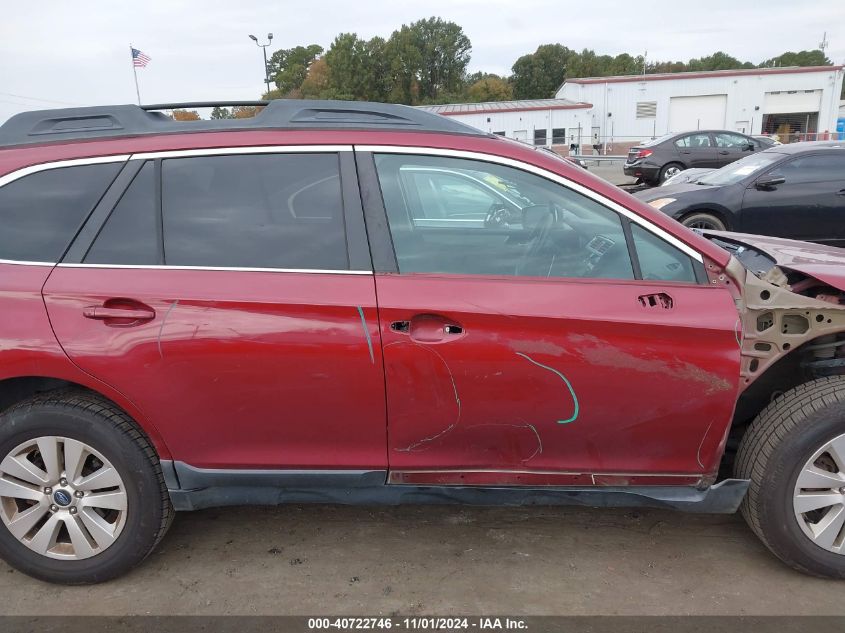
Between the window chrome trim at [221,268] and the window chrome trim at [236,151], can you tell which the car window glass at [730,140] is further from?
the window chrome trim at [221,268]

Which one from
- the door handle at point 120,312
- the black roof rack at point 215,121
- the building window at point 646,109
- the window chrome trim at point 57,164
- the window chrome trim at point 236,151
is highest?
the building window at point 646,109

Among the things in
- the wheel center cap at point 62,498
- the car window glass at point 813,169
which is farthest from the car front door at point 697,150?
the wheel center cap at point 62,498

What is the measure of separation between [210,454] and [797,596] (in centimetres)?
241

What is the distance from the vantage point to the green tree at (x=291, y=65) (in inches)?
3533

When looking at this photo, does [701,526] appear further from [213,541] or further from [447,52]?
[447,52]

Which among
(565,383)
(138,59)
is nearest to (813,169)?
(565,383)

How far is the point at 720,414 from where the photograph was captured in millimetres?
2367

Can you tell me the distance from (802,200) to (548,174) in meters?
6.80

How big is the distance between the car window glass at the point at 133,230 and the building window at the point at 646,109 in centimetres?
4556

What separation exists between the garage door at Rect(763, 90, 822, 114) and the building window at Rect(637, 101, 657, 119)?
290 inches

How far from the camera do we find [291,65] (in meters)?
93.7

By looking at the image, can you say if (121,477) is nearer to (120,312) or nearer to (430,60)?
(120,312)

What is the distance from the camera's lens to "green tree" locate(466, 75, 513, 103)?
76125mm
